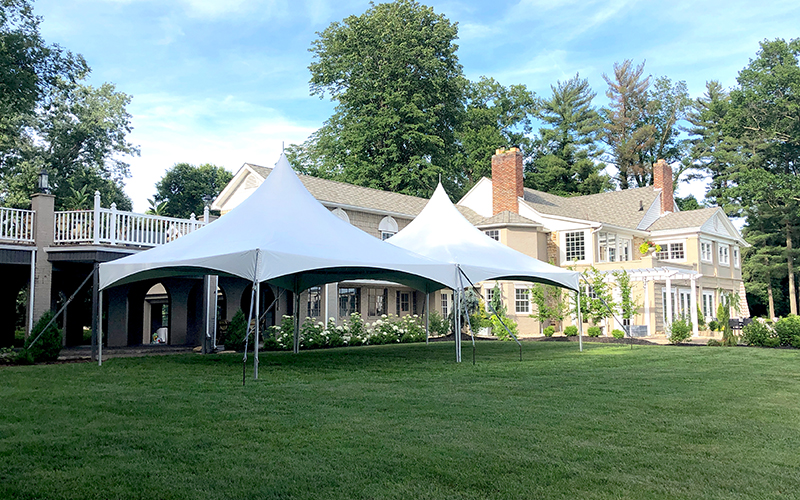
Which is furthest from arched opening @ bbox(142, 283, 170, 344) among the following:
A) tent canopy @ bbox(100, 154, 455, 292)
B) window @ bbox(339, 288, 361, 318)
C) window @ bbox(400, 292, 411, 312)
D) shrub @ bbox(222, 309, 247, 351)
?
tent canopy @ bbox(100, 154, 455, 292)

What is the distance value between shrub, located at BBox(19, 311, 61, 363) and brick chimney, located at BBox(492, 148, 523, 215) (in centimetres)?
1861

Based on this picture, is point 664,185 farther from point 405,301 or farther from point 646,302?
point 405,301

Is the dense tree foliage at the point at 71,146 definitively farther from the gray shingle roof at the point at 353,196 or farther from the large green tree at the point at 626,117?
the large green tree at the point at 626,117

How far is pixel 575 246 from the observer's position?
2616cm

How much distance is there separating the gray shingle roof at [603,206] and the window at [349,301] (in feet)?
28.8

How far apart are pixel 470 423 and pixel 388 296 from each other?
60.9 feet

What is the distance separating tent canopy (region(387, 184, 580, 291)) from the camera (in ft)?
42.2

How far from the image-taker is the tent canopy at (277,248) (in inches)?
378

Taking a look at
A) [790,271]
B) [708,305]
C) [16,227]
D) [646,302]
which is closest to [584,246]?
[646,302]

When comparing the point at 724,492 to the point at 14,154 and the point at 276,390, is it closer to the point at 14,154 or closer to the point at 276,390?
the point at 276,390

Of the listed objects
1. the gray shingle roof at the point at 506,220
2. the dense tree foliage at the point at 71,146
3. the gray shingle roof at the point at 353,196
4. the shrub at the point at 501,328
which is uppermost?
the dense tree foliage at the point at 71,146

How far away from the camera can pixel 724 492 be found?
3799 millimetres

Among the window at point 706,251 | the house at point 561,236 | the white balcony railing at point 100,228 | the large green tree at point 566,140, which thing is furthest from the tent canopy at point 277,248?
the large green tree at point 566,140

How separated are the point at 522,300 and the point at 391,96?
Result: 15.5 metres
